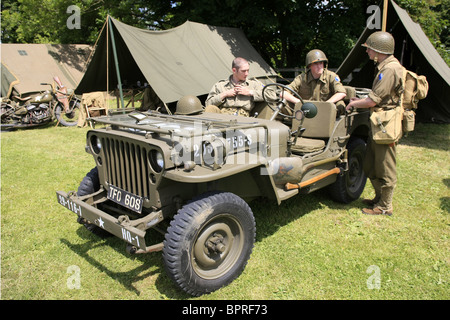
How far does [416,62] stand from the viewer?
855 cm

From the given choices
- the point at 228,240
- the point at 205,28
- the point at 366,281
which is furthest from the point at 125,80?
the point at 366,281

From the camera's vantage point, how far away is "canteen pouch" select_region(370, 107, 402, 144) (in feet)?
13.4

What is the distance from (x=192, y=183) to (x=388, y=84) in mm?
2548

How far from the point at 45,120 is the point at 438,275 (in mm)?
10346

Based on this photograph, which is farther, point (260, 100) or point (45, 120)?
point (45, 120)

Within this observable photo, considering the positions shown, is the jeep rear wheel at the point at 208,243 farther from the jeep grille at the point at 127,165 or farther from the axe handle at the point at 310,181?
the axe handle at the point at 310,181

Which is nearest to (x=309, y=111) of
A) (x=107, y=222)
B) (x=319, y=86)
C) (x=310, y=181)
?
(x=310, y=181)

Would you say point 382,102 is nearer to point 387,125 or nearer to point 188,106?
point 387,125

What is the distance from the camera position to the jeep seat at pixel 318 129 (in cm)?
400

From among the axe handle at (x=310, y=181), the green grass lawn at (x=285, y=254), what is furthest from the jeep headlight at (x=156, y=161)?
the axe handle at (x=310, y=181)

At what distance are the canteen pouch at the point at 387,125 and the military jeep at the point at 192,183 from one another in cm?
81

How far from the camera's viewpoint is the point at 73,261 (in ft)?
11.3

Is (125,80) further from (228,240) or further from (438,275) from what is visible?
(438,275)

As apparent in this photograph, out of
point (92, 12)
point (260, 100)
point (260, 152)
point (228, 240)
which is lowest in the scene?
point (228, 240)
